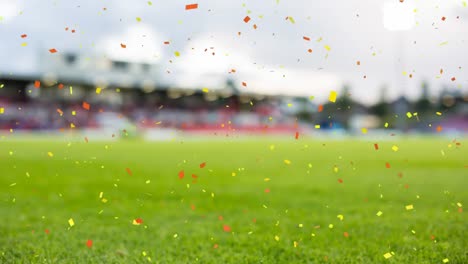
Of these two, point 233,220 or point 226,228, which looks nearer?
point 226,228

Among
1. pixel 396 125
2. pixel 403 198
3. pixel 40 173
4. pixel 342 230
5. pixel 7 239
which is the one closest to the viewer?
pixel 7 239

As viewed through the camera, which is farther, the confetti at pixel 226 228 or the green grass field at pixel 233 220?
the confetti at pixel 226 228

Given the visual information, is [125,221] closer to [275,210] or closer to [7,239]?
[7,239]

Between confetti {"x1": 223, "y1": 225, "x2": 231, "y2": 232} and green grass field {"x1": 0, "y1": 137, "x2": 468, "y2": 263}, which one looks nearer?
green grass field {"x1": 0, "y1": 137, "x2": 468, "y2": 263}

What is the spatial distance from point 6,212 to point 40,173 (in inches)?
126

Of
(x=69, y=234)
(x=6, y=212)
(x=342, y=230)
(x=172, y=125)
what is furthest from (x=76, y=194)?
(x=172, y=125)

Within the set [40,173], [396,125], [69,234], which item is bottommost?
[396,125]

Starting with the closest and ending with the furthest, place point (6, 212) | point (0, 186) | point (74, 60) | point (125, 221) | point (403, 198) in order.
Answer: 1. point (125, 221)
2. point (6, 212)
3. point (403, 198)
4. point (0, 186)
5. point (74, 60)

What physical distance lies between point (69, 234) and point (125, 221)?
49 centimetres

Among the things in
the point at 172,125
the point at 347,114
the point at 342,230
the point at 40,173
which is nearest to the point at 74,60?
the point at 172,125

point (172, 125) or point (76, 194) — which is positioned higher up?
point (76, 194)

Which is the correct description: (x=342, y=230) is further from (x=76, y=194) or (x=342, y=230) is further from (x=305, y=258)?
(x=76, y=194)

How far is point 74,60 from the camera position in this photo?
35.1 meters

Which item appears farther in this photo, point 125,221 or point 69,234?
point 125,221
